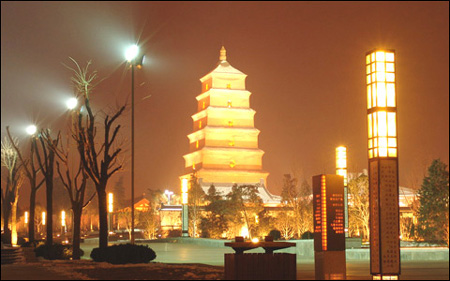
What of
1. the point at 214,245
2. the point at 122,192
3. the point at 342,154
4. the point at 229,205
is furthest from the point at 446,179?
the point at 122,192

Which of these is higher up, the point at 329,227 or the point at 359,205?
the point at 329,227

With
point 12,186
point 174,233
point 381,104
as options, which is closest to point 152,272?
point 381,104

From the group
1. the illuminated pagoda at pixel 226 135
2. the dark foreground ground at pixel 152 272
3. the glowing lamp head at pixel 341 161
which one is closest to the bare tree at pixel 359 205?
the glowing lamp head at pixel 341 161

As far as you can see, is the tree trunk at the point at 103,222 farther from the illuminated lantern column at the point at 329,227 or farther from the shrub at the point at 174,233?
the shrub at the point at 174,233

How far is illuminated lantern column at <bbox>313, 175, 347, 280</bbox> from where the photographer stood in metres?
19.5

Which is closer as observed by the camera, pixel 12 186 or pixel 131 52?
pixel 131 52

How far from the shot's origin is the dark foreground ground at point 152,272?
63.2ft

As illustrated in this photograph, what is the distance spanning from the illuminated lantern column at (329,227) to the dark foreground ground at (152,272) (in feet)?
1.52

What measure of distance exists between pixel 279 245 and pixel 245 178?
70.8 m

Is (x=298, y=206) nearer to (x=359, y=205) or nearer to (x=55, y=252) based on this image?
(x=359, y=205)

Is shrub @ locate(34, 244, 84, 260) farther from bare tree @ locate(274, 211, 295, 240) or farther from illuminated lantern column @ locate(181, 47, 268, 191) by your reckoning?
A: illuminated lantern column @ locate(181, 47, 268, 191)

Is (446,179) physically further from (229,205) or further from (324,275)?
(229,205)

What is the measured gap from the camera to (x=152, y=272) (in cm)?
2067

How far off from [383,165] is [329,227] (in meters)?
2.25
